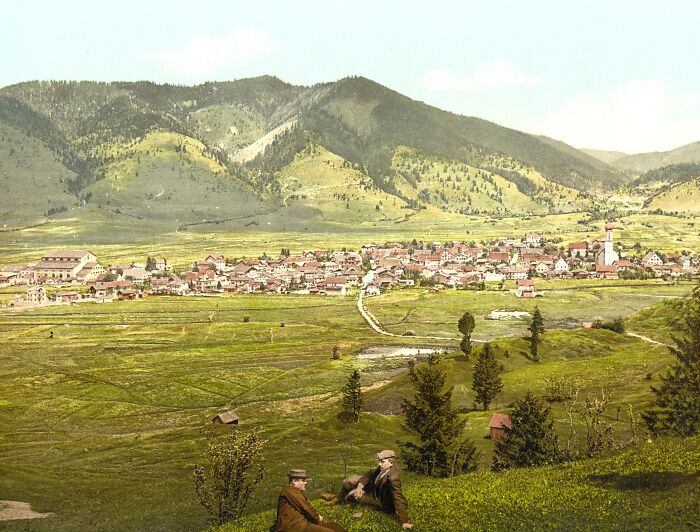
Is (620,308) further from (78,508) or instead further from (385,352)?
(78,508)

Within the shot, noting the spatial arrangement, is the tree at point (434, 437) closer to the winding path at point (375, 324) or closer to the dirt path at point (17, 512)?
the dirt path at point (17, 512)

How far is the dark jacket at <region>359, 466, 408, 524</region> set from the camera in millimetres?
18188

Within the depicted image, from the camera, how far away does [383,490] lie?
18.8 m

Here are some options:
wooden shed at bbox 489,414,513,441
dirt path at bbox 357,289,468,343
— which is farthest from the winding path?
wooden shed at bbox 489,414,513,441

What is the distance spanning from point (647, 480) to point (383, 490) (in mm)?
9521

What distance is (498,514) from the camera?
19.9 m

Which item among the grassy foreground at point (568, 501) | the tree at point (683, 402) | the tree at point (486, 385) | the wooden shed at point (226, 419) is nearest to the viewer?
the grassy foreground at point (568, 501)

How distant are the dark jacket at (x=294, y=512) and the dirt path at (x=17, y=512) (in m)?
24.6

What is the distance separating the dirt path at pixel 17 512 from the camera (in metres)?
35.1

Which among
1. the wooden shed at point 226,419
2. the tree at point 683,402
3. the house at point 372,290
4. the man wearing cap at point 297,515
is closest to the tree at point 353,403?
the wooden shed at point 226,419

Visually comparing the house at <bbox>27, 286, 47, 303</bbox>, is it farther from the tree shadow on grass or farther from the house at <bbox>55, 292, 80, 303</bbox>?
the tree shadow on grass

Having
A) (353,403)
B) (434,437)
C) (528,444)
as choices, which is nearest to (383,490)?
(434,437)

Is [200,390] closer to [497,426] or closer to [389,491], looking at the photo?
[497,426]

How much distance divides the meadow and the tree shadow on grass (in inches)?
40.0
